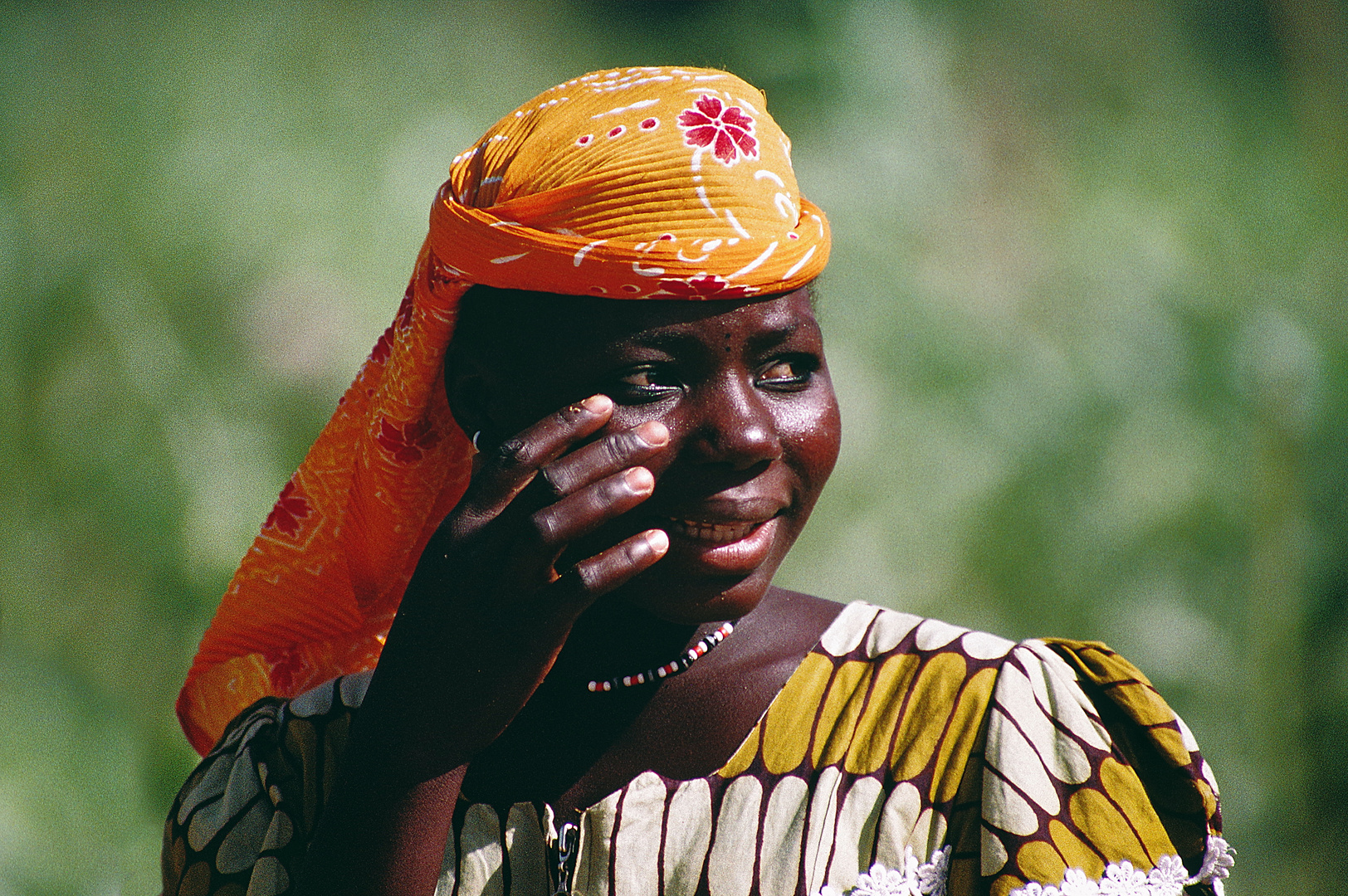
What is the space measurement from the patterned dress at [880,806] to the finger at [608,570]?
39 cm

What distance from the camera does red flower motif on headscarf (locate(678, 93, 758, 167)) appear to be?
1641 mm

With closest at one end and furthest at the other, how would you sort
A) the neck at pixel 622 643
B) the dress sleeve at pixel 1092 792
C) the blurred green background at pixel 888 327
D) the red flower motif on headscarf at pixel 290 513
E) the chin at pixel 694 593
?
the dress sleeve at pixel 1092 792
the chin at pixel 694 593
the neck at pixel 622 643
the red flower motif on headscarf at pixel 290 513
the blurred green background at pixel 888 327

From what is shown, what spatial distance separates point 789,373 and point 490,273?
427 mm

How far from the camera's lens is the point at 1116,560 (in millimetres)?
3713

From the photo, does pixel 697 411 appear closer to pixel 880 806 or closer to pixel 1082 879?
pixel 880 806

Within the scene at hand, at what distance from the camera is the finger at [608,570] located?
1.41 metres

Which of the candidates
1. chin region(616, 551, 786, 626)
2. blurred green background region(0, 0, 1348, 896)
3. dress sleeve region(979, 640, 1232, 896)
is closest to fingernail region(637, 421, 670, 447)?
chin region(616, 551, 786, 626)

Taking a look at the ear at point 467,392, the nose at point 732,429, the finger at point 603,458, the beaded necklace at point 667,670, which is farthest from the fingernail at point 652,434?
the beaded necklace at point 667,670

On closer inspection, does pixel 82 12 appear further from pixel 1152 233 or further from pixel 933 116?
pixel 1152 233

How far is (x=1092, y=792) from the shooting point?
157 centimetres

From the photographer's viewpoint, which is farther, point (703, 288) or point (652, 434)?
point (703, 288)

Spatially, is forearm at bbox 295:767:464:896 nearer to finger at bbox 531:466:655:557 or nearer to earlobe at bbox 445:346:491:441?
finger at bbox 531:466:655:557

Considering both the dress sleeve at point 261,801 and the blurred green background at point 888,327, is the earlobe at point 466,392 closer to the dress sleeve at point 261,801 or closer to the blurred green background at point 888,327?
the dress sleeve at point 261,801

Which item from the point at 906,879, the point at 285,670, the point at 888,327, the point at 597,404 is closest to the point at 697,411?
the point at 597,404
